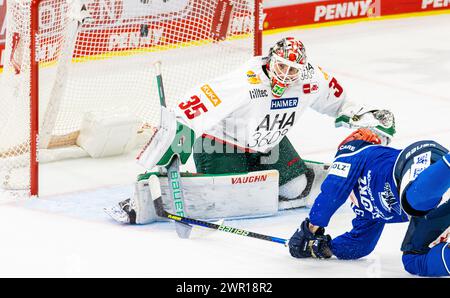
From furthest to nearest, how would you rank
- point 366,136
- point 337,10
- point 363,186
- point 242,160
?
1. point 337,10
2. point 242,160
3. point 366,136
4. point 363,186

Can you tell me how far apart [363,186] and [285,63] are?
2.68 feet

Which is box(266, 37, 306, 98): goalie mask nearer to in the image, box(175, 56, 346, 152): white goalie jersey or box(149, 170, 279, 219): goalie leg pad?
box(175, 56, 346, 152): white goalie jersey

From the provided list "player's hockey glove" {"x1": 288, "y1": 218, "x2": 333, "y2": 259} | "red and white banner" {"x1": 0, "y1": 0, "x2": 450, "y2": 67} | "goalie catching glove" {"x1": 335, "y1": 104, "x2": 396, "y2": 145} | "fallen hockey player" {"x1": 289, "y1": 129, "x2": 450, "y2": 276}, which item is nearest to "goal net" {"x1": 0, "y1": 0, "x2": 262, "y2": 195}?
"red and white banner" {"x1": 0, "y1": 0, "x2": 450, "y2": 67}

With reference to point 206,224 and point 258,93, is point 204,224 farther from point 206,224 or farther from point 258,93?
point 258,93

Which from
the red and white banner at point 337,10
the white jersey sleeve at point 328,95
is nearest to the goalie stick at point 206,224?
the white jersey sleeve at point 328,95

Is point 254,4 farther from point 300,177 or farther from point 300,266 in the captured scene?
point 300,266

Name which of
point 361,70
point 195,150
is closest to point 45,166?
point 195,150

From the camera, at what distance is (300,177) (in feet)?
18.1

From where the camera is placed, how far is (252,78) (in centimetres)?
524

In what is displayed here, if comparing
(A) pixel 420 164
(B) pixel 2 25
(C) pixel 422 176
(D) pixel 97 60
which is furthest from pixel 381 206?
(B) pixel 2 25

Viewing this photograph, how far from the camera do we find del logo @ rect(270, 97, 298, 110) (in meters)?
5.26

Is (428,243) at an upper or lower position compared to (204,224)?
upper

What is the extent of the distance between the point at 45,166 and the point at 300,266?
6.16 ft

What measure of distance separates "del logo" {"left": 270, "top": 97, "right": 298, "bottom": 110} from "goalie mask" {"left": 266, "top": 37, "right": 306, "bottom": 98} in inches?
2.6
